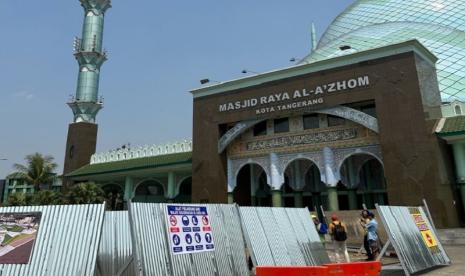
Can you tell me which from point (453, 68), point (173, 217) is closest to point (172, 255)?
point (173, 217)

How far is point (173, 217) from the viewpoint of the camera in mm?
6832

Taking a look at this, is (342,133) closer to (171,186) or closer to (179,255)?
(171,186)

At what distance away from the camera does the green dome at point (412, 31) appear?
26.2 meters

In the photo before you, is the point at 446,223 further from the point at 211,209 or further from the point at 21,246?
the point at 21,246

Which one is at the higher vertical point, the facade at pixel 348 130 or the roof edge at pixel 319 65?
the roof edge at pixel 319 65

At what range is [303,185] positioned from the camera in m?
25.4

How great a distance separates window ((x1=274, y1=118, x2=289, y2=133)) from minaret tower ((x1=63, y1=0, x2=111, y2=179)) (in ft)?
63.5

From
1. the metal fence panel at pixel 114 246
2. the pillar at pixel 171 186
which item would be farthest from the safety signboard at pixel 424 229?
the pillar at pixel 171 186

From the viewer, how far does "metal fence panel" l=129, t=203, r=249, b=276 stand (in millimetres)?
6055

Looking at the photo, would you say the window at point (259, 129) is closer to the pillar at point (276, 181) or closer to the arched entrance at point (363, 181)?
the pillar at point (276, 181)

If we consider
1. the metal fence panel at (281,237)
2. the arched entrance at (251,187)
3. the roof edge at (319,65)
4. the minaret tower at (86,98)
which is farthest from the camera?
the minaret tower at (86,98)

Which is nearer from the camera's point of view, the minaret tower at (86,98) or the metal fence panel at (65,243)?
the metal fence panel at (65,243)

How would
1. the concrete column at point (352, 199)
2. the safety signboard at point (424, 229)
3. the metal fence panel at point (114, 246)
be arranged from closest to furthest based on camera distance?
the metal fence panel at point (114, 246) → the safety signboard at point (424, 229) → the concrete column at point (352, 199)

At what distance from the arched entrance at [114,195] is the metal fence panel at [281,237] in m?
26.9
